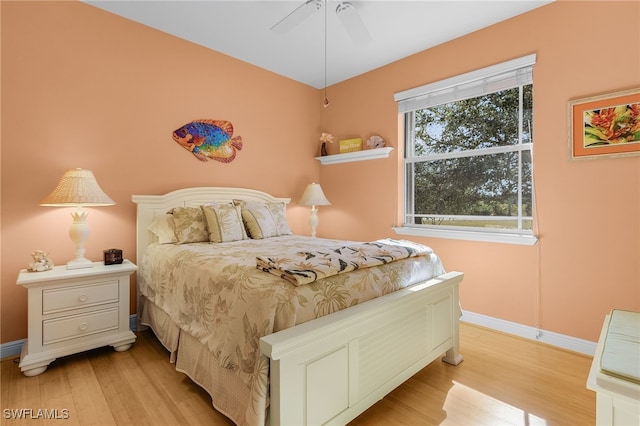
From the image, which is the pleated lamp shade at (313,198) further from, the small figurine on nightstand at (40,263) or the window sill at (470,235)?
the small figurine on nightstand at (40,263)

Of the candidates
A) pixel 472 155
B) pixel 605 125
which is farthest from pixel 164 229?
pixel 605 125

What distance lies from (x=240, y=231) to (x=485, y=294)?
2271 mm

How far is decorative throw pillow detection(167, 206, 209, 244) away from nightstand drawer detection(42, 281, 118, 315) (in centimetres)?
57

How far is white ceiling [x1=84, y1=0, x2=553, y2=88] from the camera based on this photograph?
252 cm

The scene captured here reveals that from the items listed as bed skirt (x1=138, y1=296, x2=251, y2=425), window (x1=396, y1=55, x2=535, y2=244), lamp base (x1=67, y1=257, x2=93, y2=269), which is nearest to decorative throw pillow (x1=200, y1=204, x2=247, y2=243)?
bed skirt (x1=138, y1=296, x2=251, y2=425)

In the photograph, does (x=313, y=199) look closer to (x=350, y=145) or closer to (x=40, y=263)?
(x=350, y=145)

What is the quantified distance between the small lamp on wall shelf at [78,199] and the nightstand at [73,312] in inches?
6.6

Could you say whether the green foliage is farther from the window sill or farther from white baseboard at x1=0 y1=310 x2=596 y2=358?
white baseboard at x1=0 y1=310 x2=596 y2=358

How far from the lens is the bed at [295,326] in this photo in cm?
124

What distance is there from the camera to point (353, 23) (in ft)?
7.00

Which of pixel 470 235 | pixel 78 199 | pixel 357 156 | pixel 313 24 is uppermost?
pixel 313 24

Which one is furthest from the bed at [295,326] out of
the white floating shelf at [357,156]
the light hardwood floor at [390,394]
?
the white floating shelf at [357,156]

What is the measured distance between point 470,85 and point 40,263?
3723 millimetres

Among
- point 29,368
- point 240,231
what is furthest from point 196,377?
point 240,231
